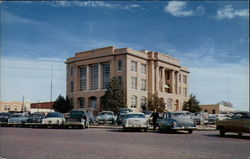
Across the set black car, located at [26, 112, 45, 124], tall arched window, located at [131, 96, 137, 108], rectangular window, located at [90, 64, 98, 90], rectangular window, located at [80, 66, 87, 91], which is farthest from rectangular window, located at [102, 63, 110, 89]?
black car, located at [26, 112, 45, 124]

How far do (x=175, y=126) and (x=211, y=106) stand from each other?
89.1 m

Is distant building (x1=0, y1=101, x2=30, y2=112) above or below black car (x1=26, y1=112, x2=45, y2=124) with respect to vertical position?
above

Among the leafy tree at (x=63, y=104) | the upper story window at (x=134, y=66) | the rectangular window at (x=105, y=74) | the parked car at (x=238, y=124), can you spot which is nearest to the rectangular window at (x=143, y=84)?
the upper story window at (x=134, y=66)

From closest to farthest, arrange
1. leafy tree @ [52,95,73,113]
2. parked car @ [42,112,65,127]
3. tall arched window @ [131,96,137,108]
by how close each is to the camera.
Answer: parked car @ [42,112,65,127]
tall arched window @ [131,96,137,108]
leafy tree @ [52,95,73,113]

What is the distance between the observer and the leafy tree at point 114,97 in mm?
60812

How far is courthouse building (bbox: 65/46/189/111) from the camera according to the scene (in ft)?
217

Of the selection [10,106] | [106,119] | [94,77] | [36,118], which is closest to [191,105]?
[94,77]

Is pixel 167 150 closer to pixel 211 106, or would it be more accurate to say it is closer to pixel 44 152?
pixel 44 152

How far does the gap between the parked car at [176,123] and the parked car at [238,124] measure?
218 centimetres

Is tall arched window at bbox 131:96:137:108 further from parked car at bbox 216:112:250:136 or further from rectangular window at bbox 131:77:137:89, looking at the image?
parked car at bbox 216:112:250:136

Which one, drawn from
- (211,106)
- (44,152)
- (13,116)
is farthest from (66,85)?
(44,152)

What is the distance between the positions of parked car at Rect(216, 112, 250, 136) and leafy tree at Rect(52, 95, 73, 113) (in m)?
54.9

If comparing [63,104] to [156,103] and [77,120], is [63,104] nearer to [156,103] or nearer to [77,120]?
[156,103]

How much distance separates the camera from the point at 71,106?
7200 centimetres
